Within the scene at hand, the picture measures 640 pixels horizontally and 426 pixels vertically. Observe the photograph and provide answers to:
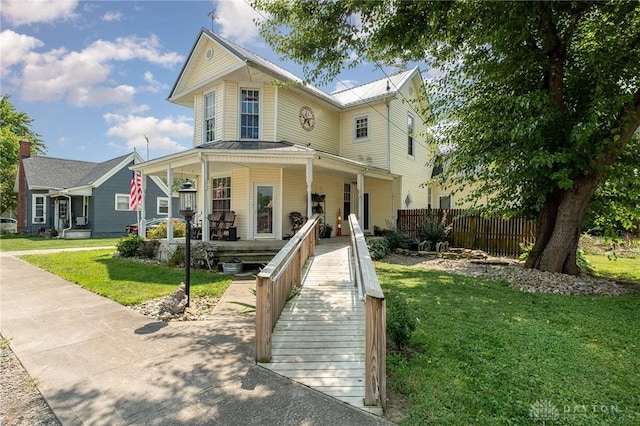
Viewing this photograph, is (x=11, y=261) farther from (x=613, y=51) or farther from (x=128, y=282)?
(x=613, y=51)

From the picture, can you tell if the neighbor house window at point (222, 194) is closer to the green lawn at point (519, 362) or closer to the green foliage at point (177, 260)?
the green foliage at point (177, 260)

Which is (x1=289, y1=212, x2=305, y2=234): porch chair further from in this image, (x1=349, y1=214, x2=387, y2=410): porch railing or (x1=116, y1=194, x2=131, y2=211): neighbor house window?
(x1=116, y1=194, x2=131, y2=211): neighbor house window

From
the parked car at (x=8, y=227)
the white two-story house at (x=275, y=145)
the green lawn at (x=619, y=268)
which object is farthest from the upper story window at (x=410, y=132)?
the parked car at (x=8, y=227)

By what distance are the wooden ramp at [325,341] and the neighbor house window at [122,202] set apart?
859 inches

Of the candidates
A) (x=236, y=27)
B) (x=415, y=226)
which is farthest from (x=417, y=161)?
(x=236, y=27)

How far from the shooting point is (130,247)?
11875mm

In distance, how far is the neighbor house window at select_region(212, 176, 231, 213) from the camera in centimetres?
1303

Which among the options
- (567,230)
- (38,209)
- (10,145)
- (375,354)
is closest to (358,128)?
(567,230)

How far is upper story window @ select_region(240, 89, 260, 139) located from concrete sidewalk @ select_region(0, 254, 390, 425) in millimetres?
8118

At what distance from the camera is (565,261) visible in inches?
311

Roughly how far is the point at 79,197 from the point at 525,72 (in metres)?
27.9

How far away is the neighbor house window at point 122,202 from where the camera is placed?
22894 millimetres

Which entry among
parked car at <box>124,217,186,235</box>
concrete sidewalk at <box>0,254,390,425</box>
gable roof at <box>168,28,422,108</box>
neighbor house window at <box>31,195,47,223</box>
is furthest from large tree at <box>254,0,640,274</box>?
neighbor house window at <box>31,195,47,223</box>

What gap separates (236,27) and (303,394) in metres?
13.5
